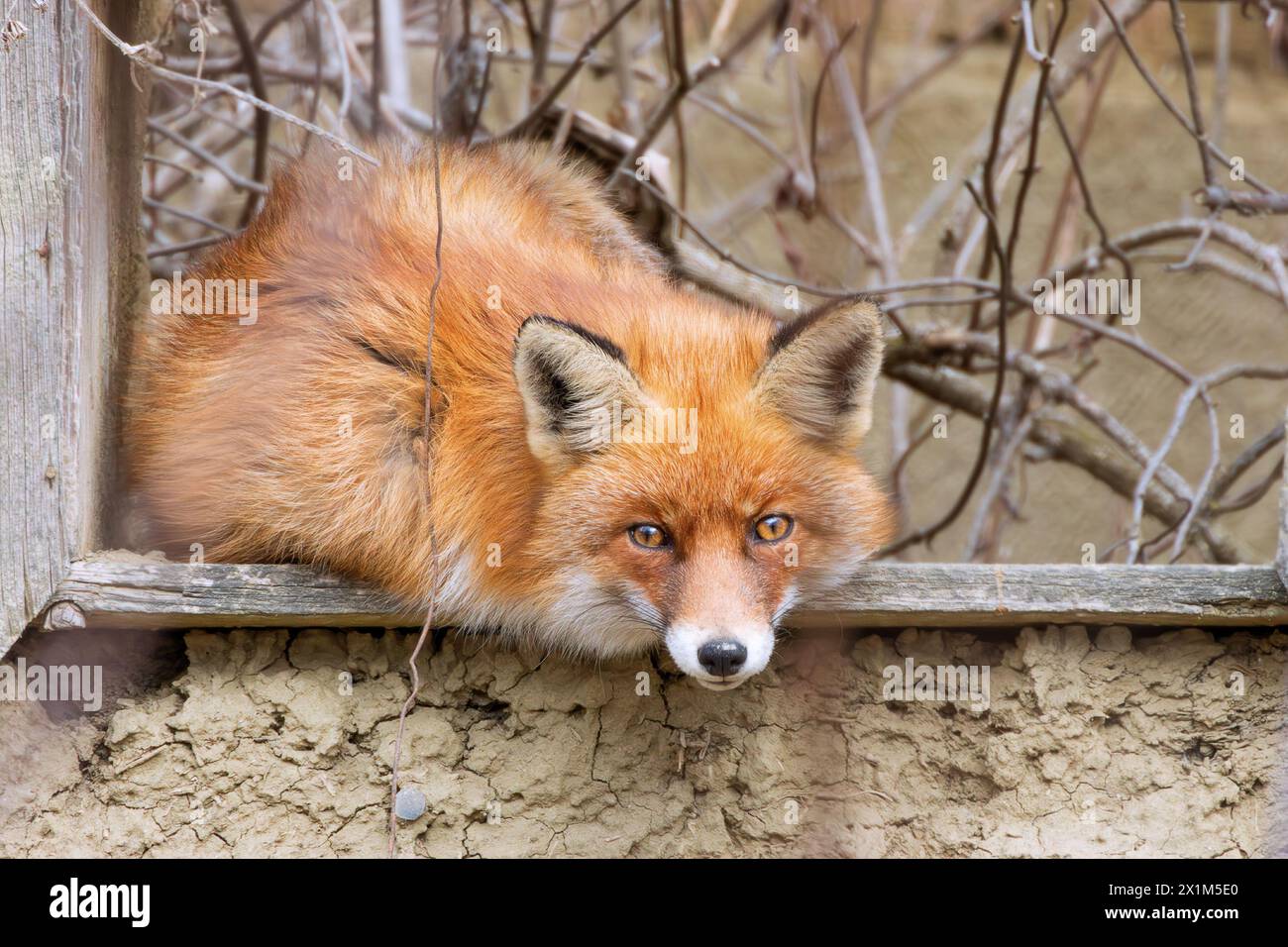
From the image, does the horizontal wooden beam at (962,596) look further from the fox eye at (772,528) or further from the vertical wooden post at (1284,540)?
the fox eye at (772,528)

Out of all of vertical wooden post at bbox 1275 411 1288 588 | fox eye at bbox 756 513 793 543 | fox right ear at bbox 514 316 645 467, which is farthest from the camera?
vertical wooden post at bbox 1275 411 1288 588

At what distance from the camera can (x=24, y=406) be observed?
293 cm

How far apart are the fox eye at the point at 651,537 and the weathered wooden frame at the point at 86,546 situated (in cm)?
41

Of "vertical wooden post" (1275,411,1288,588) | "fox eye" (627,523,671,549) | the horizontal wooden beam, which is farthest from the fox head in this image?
"vertical wooden post" (1275,411,1288,588)

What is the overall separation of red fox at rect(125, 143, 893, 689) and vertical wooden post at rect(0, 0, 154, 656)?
0.39 metres

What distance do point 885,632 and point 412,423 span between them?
1282 millimetres

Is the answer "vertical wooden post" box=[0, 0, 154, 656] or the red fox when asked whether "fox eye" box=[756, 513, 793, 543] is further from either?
"vertical wooden post" box=[0, 0, 154, 656]

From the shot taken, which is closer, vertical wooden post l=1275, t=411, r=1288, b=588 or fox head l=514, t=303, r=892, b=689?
fox head l=514, t=303, r=892, b=689

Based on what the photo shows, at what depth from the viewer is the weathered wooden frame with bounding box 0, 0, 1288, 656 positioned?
292cm

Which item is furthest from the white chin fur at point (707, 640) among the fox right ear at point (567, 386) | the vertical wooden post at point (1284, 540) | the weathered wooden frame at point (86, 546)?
the vertical wooden post at point (1284, 540)

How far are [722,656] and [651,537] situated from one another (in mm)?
390

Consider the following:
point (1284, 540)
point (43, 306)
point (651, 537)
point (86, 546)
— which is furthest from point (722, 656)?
point (43, 306)

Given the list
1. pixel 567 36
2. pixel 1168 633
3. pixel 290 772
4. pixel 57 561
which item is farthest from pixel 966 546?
pixel 567 36

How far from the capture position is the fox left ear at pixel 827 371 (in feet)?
9.68
